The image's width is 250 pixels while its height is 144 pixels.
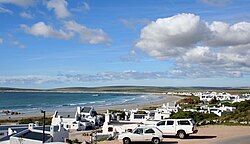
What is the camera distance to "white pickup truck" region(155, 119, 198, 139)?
25609mm

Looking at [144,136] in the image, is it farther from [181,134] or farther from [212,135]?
[212,135]

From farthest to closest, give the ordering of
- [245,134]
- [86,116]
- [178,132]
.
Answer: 1. [86,116]
2. [245,134]
3. [178,132]

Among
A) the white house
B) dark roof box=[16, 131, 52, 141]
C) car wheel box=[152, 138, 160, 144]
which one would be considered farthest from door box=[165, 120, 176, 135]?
the white house

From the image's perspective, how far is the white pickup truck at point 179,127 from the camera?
25.6m

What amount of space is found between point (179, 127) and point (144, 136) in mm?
3770

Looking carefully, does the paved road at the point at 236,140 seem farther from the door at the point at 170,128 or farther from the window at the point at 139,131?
the window at the point at 139,131

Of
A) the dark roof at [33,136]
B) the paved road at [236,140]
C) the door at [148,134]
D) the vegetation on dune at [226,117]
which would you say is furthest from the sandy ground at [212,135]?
the dark roof at [33,136]

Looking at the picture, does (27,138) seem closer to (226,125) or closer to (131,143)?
(131,143)

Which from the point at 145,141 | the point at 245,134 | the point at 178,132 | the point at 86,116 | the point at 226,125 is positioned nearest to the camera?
the point at 145,141

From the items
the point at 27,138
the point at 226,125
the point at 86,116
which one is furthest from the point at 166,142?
the point at 86,116

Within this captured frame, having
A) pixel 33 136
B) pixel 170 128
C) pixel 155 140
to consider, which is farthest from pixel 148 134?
pixel 33 136

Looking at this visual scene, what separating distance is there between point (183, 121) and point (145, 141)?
13.3 ft

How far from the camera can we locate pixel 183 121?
25.9 m

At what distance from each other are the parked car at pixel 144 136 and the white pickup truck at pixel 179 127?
9.58 feet
